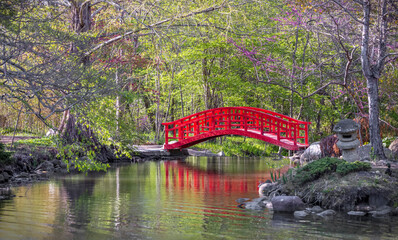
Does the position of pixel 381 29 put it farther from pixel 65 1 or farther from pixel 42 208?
pixel 65 1

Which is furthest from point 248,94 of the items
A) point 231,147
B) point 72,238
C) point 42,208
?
point 72,238

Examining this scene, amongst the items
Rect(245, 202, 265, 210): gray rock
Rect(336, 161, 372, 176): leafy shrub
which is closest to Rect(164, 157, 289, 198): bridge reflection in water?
Rect(245, 202, 265, 210): gray rock

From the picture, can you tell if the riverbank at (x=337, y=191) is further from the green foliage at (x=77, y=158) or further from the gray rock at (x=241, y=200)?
the green foliage at (x=77, y=158)

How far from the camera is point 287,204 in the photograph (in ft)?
25.3

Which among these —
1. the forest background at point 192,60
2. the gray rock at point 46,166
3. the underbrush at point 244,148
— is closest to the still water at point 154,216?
the forest background at point 192,60

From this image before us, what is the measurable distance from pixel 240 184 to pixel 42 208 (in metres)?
4.70

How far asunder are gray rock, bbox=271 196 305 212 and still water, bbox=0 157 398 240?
19 cm

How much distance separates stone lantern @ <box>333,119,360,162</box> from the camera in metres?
9.92

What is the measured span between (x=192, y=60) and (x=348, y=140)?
11105 millimetres

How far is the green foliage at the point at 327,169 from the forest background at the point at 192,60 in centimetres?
248

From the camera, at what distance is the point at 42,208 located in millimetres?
7867

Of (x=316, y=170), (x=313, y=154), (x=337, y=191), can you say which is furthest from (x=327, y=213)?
(x=313, y=154)

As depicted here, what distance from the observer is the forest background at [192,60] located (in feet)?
23.9

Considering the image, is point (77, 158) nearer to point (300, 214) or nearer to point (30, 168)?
point (300, 214)
